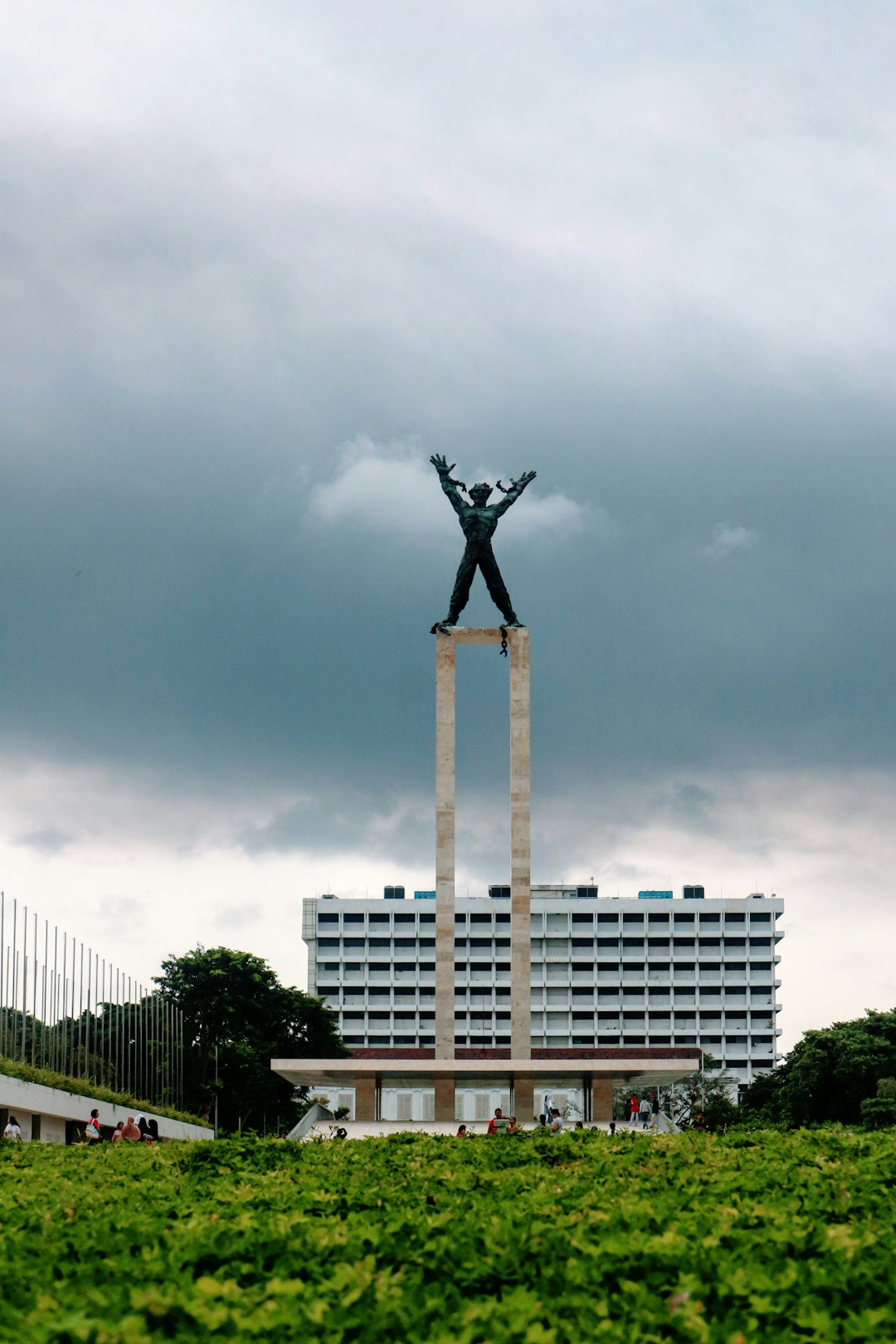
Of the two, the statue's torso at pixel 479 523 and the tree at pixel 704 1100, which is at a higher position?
the statue's torso at pixel 479 523

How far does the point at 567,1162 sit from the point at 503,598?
79.5 feet

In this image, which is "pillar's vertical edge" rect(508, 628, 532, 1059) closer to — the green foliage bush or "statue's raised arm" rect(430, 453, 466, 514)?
"statue's raised arm" rect(430, 453, 466, 514)

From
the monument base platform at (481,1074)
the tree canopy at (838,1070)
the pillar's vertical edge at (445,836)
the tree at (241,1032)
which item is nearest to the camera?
the monument base platform at (481,1074)

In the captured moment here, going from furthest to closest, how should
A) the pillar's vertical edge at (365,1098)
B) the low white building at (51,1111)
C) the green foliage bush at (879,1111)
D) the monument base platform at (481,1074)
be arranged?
the green foliage bush at (879,1111), the pillar's vertical edge at (365,1098), the monument base platform at (481,1074), the low white building at (51,1111)

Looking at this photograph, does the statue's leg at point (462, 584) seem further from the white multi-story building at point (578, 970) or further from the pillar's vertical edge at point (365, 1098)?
the white multi-story building at point (578, 970)

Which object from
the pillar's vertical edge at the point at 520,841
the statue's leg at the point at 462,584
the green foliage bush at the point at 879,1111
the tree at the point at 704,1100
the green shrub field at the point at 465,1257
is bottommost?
the tree at the point at 704,1100

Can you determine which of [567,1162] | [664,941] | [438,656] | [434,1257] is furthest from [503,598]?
[664,941]

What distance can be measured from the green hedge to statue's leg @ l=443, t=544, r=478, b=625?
43.1ft

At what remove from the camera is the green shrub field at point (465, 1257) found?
15.6 feet

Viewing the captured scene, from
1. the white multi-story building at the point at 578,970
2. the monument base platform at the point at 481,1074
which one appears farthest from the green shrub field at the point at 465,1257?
Answer: the white multi-story building at the point at 578,970

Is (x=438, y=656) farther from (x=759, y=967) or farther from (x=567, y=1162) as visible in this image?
(x=759, y=967)

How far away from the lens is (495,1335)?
15.3 ft

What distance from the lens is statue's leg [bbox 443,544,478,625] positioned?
34.2m

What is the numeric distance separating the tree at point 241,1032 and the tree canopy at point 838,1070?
17783 mm
